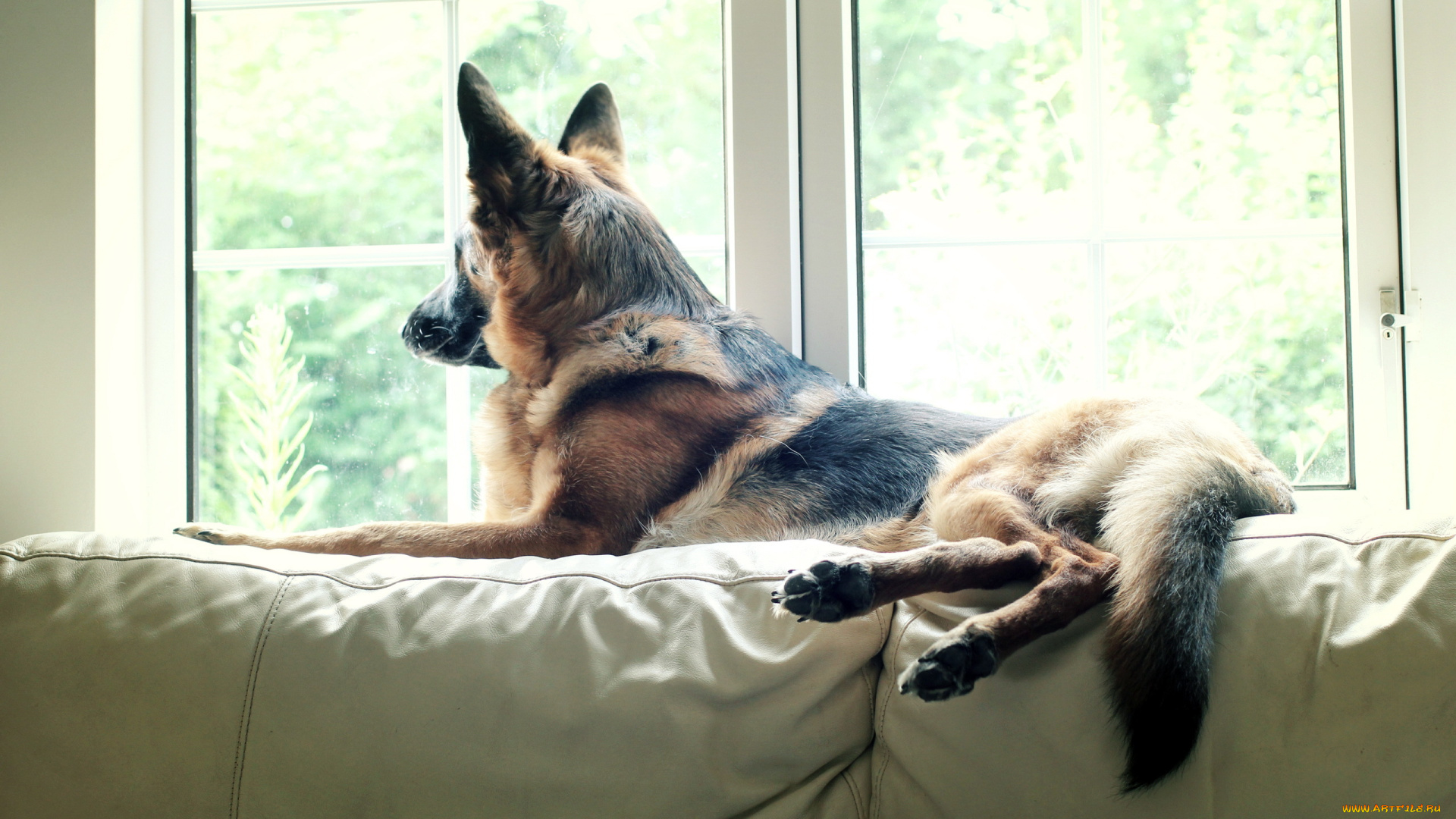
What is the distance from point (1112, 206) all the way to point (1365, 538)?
1.06 metres

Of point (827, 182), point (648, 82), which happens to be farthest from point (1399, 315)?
point (648, 82)

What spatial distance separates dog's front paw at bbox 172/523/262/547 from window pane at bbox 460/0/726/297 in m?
1.01

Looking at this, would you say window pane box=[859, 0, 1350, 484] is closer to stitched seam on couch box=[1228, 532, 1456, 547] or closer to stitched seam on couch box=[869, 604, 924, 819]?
stitched seam on couch box=[1228, 532, 1456, 547]

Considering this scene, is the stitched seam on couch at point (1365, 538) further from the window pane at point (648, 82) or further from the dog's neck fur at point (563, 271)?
the window pane at point (648, 82)

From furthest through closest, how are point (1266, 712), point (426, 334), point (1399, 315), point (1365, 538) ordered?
point (1399, 315) < point (426, 334) < point (1365, 538) < point (1266, 712)

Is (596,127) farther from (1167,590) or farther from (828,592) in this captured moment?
(1167,590)

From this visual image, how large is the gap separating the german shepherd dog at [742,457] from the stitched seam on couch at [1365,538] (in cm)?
4

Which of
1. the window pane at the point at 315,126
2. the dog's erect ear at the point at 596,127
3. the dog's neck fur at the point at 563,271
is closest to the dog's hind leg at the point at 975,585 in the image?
the dog's neck fur at the point at 563,271

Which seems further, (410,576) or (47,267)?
(47,267)

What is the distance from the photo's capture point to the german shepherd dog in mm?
875

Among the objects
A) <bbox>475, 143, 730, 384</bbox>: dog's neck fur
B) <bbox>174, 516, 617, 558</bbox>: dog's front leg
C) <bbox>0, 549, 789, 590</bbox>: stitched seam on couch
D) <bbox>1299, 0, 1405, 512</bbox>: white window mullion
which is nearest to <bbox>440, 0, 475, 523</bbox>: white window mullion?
<bbox>475, 143, 730, 384</bbox>: dog's neck fur

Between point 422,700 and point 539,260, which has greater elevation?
point 539,260

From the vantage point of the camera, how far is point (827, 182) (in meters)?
1.70

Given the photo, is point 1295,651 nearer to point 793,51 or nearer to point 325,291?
point 793,51
